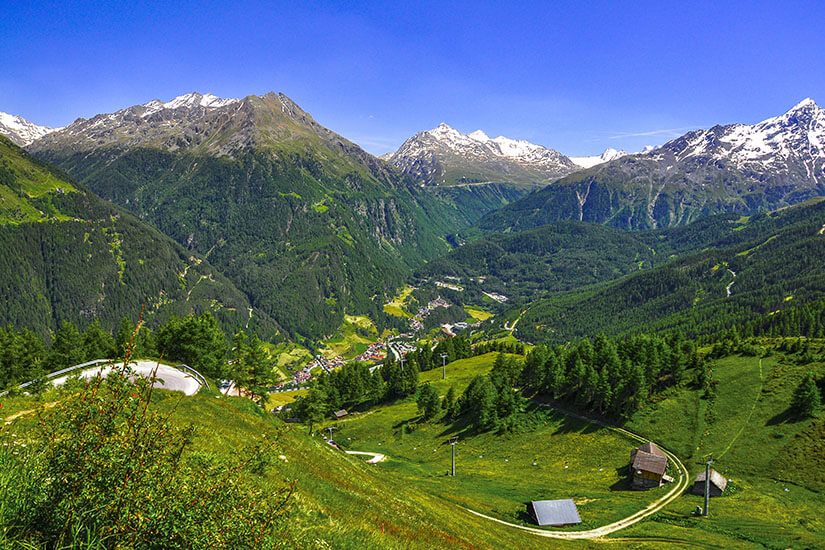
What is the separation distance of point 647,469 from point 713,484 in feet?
26.5

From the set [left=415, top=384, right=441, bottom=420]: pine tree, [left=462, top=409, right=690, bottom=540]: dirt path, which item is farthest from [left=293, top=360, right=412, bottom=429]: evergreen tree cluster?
[left=462, top=409, right=690, bottom=540]: dirt path

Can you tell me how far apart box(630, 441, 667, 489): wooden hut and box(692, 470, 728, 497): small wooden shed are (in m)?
4.53

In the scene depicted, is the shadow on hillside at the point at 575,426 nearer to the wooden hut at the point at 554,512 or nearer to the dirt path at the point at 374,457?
the wooden hut at the point at 554,512

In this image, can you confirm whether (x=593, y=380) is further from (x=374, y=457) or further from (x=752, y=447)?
(x=374, y=457)

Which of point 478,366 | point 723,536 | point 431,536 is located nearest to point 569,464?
point 723,536

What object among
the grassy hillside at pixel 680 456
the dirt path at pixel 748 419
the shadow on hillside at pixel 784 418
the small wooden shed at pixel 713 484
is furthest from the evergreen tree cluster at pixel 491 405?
the shadow on hillside at pixel 784 418

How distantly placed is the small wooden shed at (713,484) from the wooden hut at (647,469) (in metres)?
4.53

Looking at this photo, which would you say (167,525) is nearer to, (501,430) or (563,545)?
(563,545)

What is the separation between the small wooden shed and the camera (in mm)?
55875

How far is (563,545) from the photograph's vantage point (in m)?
41.6

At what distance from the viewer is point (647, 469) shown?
6169 centimetres

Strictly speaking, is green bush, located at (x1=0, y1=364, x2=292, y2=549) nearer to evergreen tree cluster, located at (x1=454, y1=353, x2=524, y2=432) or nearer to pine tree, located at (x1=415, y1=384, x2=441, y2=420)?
evergreen tree cluster, located at (x1=454, y1=353, x2=524, y2=432)

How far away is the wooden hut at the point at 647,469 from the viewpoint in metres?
61.5

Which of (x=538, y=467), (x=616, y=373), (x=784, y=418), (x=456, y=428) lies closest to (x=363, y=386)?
(x=456, y=428)
